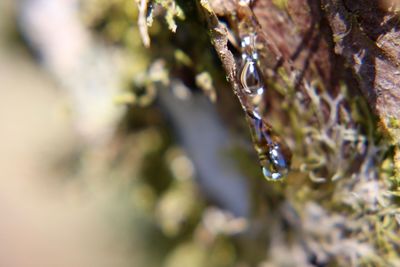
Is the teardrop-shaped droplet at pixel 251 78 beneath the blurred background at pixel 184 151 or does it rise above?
above

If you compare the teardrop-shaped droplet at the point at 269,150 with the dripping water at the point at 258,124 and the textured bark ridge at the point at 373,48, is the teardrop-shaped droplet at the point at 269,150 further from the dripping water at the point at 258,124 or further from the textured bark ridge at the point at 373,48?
the textured bark ridge at the point at 373,48

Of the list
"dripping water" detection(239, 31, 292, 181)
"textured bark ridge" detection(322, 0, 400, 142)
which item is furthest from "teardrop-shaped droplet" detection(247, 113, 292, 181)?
"textured bark ridge" detection(322, 0, 400, 142)

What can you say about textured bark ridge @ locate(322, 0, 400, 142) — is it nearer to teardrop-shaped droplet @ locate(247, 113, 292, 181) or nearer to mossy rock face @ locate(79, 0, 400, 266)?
mossy rock face @ locate(79, 0, 400, 266)

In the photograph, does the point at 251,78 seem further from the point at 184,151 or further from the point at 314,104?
the point at 184,151

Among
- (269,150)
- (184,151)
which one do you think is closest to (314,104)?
(269,150)

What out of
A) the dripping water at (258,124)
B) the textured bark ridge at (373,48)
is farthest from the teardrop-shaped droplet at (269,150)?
the textured bark ridge at (373,48)

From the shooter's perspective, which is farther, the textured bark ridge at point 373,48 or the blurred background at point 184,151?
the blurred background at point 184,151
